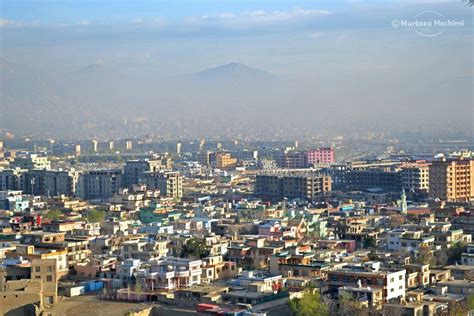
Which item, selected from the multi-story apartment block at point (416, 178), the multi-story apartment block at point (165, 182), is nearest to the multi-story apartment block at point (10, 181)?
the multi-story apartment block at point (165, 182)

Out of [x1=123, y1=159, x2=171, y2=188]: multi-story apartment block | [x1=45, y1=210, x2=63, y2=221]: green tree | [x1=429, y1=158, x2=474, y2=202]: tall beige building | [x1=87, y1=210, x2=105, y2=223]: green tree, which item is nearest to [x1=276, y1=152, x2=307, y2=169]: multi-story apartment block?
[x1=123, y1=159, x2=171, y2=188]: multi-story apartment block

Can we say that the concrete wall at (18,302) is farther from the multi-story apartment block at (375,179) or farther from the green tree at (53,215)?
the multi-story apartment block at (375,179)

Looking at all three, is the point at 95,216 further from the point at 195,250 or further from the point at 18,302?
the point at 18,302

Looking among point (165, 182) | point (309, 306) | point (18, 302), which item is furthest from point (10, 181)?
point (309, 306)

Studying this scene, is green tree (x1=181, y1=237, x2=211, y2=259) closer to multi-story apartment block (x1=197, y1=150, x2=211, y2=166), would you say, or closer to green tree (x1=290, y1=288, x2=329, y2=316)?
green tree (x1=290, y1=288, x2=329, y2=316)

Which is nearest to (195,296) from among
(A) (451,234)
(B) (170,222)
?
(A) (451,234)

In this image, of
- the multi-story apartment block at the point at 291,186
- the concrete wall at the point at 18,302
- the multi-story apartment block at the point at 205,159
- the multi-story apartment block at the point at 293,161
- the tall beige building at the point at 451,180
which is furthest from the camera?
the multi-story apartment block at the point at 205,159
